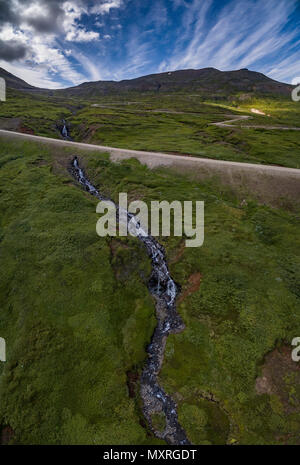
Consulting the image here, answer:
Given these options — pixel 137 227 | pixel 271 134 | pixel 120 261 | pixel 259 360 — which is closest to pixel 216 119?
pixel 271 134

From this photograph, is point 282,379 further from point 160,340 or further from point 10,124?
point 10,124

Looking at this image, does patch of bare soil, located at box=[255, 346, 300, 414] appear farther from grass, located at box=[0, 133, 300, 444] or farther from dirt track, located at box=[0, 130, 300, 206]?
dirt track, located at box=[0, 130, 300, 206]

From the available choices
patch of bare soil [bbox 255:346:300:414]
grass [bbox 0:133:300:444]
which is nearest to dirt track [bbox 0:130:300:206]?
grass [bbox 0:133:300:444]

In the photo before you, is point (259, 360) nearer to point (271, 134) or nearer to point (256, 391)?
point (256, 391)

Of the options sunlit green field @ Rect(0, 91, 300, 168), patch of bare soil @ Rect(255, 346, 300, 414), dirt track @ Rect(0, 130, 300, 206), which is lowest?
patch of bare soil @ Rect(255, 346, 300, 414)

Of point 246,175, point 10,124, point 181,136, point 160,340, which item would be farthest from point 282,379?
point 10,124

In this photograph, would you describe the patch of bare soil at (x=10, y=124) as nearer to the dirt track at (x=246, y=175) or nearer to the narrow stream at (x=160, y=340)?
the dirt track at (x=246, y=175)
